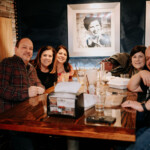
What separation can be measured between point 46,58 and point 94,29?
5.62ft

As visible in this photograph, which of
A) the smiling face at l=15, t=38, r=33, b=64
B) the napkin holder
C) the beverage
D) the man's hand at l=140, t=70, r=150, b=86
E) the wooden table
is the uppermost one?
the smiling face at l=15, t=38, r=33, b=64

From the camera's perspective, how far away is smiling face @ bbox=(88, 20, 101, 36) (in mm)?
4180

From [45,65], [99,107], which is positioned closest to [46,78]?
[45,65]

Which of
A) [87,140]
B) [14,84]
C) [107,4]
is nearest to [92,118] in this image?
[87,140]

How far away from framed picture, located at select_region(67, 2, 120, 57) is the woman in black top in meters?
1.34

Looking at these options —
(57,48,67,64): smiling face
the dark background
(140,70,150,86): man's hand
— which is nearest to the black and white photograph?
the dark background

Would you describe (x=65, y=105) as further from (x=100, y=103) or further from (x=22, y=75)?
(x=22, y=75)

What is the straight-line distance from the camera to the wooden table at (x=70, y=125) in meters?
0.95

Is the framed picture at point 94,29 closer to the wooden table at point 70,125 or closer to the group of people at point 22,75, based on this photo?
the group of people at point 22,75

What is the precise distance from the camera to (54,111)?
1.16 meters

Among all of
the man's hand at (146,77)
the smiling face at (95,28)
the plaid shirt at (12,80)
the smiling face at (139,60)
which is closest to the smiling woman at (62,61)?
the smiling face at (95,28)

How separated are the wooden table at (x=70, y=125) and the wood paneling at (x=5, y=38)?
104 inches

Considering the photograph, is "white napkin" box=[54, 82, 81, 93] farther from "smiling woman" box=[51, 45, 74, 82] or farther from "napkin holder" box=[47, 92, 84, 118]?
"smiling woman" box=[51, 45, 74, 82]

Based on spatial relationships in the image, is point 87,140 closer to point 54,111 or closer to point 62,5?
point 54,111
